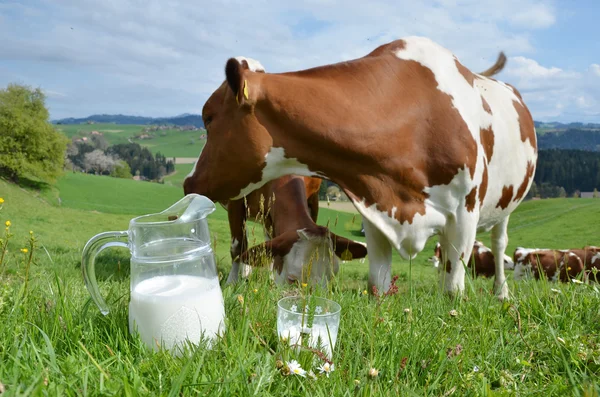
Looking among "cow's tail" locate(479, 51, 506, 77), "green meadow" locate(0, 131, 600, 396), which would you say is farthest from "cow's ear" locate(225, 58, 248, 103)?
"cow's tail" locate(479, 51, 506, 77)

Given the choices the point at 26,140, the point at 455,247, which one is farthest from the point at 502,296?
the point at 26,140

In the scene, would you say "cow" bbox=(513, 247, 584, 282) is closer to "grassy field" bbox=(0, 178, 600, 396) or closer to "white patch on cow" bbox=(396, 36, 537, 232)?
"white patch on cow" bbox=(396, 36, 537, 232)

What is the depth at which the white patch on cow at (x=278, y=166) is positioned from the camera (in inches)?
131

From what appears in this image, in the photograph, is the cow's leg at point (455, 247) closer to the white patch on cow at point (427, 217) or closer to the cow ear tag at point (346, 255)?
the white patch on cow at point (427, 217)

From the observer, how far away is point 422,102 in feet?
11.8

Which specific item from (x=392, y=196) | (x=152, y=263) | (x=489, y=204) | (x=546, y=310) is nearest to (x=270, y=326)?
(x=152, y=263)

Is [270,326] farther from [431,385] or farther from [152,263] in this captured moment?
[431,385]

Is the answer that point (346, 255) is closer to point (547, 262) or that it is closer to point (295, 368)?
point (295, 368)

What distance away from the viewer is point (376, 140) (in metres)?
3.42

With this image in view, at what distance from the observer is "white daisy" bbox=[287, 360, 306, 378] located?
1.54 meters

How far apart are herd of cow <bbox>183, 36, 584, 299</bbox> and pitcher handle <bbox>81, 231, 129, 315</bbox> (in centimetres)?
129

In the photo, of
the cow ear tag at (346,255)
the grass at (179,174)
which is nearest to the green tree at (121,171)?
the grass at (179,174)

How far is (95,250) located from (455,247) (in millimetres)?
2735

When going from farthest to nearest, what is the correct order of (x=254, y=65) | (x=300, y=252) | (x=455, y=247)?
(x=300, y=252), (x=455, y=247), (x=254, y=65)
